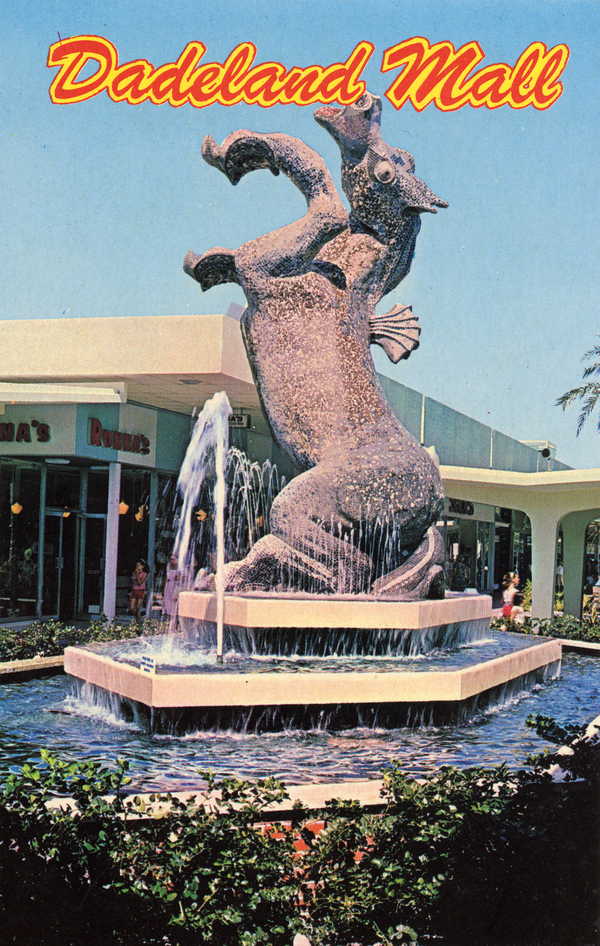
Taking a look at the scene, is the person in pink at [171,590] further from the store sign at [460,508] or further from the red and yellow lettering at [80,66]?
the store sign at [460,508]

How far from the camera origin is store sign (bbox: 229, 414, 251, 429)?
21.1 metres

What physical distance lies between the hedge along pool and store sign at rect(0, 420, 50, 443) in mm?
9241

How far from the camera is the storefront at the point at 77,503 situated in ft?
54.3

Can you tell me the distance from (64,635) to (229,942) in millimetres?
7942

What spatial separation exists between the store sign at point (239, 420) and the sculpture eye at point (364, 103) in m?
11.5

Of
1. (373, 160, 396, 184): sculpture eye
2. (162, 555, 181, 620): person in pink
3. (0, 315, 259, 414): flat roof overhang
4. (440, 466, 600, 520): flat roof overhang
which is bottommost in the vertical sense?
(162, 555, 181, 620): person in pink

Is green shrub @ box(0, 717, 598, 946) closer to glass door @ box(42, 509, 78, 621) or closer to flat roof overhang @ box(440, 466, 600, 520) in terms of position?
glass door @ box(42, 509, 78, 621)

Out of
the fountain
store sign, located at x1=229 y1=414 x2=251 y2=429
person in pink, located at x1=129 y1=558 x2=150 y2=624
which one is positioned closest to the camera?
the fountain

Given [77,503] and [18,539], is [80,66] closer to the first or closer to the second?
[18,539]

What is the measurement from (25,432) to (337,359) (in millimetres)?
8814

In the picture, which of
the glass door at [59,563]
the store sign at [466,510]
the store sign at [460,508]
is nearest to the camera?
the glass door at [59,563]

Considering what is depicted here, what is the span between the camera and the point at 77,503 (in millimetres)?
18031

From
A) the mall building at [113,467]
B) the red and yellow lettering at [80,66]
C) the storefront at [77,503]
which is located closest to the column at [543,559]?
the mall building at [113,467]

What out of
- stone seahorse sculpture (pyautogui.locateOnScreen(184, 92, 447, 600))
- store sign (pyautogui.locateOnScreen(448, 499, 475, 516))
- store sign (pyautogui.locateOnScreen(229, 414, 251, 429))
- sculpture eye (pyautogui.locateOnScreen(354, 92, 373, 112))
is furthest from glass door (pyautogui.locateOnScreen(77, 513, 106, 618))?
store sign (pyautogui.locateOnScreen(448, 499, 475, 516))
